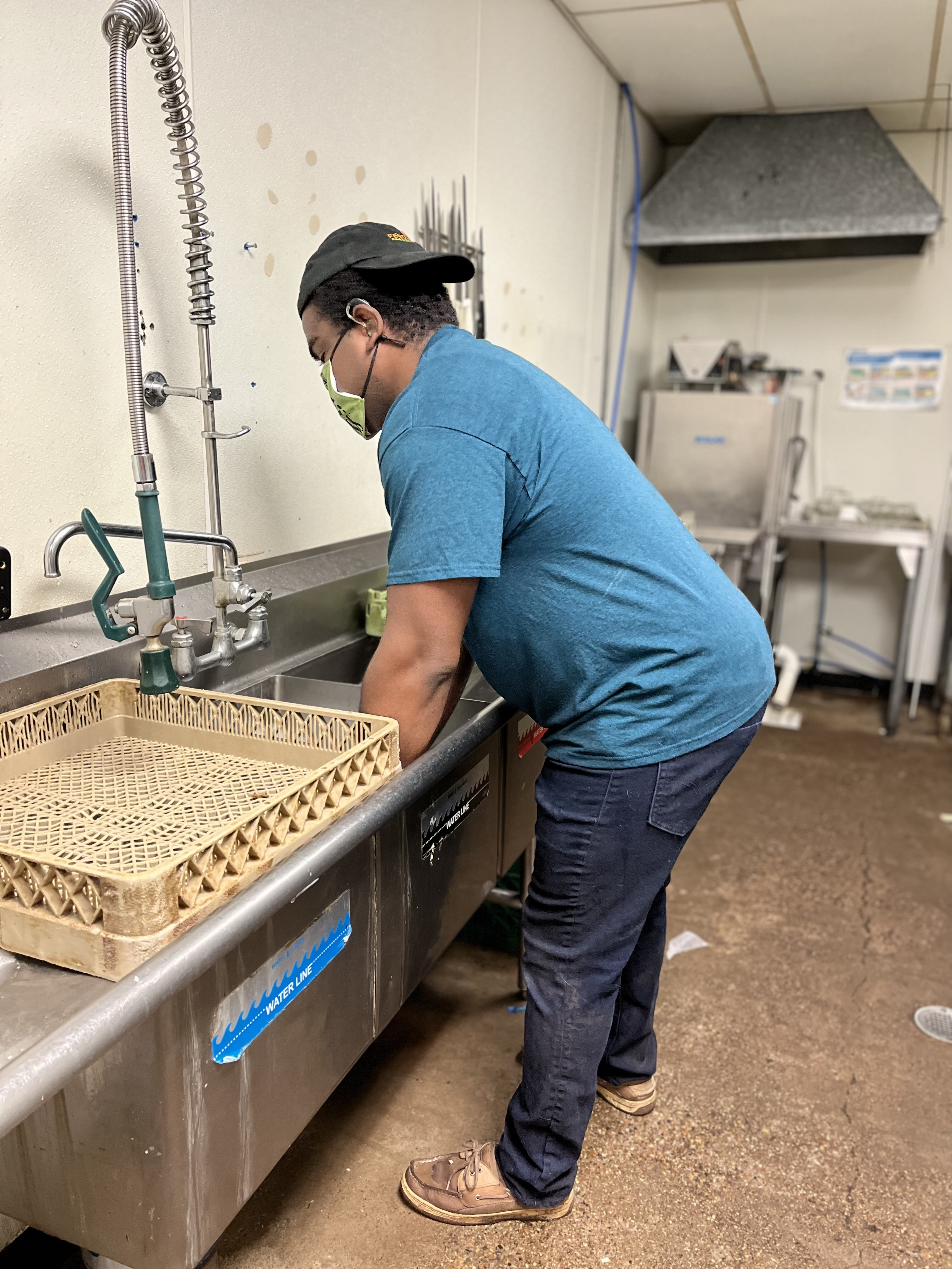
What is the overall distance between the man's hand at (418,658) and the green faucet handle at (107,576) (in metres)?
0.34

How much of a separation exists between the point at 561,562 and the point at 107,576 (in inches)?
24.0

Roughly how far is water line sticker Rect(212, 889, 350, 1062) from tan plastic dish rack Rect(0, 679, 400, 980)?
16 cm

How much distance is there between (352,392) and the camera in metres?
1.32

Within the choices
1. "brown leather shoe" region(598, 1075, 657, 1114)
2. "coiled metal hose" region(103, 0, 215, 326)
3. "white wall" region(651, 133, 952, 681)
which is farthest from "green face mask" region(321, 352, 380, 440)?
"white wall" region(651, 133, 952, 681)

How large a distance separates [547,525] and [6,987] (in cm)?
80

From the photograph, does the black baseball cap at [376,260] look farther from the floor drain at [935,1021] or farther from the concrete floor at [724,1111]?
the floor drain at [935,1021]

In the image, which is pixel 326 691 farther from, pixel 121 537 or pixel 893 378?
pixel 893 378

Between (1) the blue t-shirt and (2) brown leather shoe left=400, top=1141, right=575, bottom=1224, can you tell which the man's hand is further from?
(2) brown leather shoe left=400, top=1141, right=575, bottom=1224

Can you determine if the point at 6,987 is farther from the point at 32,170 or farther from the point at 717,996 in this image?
the point at 717,996

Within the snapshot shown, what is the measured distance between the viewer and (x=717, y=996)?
2.21 m

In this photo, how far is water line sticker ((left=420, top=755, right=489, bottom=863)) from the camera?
146 cm

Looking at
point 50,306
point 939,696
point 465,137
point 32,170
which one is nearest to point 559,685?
point 50,306

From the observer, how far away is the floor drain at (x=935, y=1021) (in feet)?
6.83

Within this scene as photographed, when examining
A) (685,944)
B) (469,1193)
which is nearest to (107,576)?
(469,1193)
